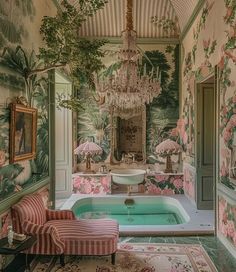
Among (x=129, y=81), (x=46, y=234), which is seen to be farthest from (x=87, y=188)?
(x=46, y=234)

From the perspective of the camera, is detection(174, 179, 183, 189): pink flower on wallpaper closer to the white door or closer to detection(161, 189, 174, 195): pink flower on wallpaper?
detection(161, 189, 174, 195): pink flower on wallpaper

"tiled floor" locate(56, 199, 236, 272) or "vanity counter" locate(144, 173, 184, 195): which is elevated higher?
"vanity counter" locate(144, 173, 184, 195)

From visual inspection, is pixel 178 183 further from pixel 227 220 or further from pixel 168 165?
pixel 227 220

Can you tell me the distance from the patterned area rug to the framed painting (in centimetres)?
149

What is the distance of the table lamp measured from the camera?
304 inches

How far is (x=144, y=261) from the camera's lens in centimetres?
397

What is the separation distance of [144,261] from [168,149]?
4.10m

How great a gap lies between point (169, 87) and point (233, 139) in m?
4.41

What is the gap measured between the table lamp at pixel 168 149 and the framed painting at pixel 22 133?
4.08 m

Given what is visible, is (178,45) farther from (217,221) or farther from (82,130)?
(217,221)

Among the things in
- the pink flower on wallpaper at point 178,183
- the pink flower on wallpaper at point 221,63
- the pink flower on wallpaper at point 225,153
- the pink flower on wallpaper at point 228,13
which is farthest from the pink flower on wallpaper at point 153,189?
the pink flower on wallpaper at point 228,13

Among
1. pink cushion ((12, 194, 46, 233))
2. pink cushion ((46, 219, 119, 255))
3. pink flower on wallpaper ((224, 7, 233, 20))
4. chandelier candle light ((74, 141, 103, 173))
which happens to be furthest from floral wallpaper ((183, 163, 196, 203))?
pink cushion ((12, 194, 46, 233))

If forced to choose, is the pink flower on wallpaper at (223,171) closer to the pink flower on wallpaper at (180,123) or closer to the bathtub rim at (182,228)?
the bathtub rim at (182,228)

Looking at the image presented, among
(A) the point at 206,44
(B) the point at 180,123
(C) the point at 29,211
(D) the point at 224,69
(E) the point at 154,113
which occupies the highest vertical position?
(A) the point at 206,44
